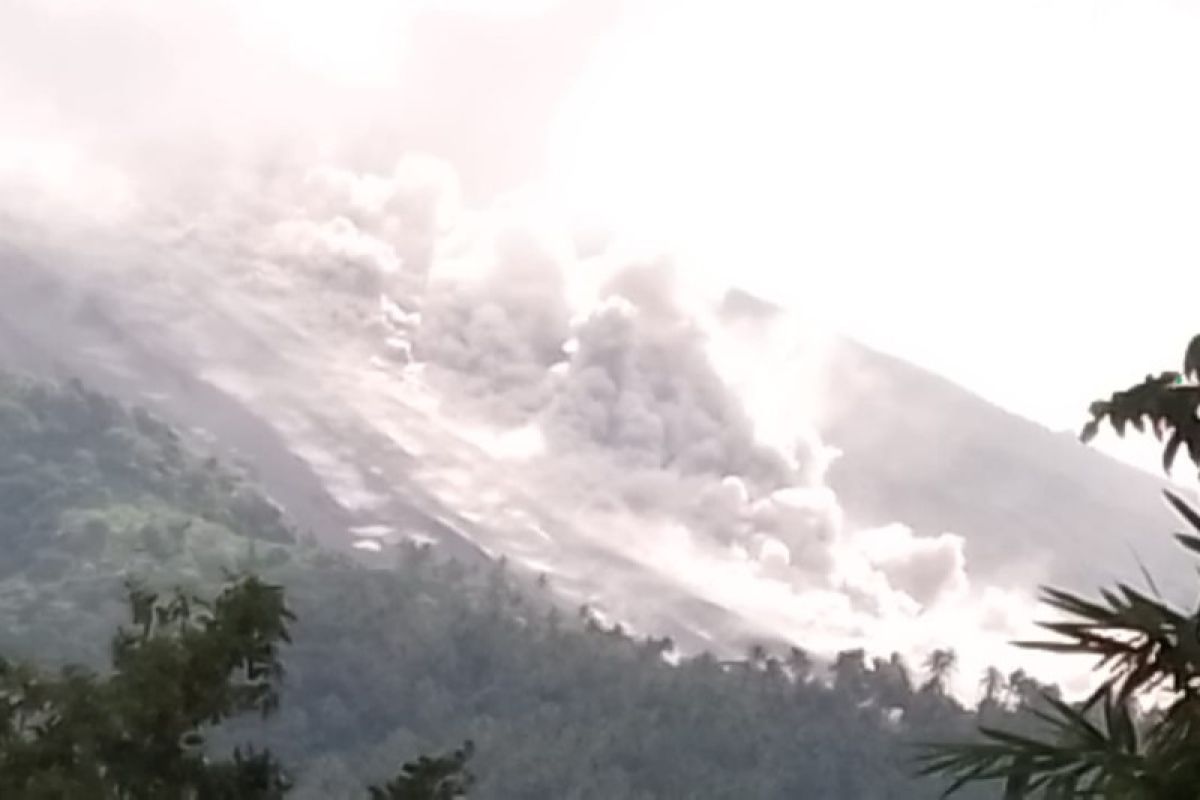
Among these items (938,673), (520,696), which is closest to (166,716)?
(938,673)

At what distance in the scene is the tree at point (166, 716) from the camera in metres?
14.9

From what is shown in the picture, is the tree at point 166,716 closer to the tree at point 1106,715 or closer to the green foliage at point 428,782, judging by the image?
the green foliage at point 428,782

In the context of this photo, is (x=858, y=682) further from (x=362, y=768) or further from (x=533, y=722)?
(x=362, y=768)

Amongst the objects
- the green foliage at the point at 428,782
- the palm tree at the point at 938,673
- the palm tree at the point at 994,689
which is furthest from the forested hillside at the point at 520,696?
the green foliage at the point at 428,782

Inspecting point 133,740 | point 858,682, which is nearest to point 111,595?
point 858,682

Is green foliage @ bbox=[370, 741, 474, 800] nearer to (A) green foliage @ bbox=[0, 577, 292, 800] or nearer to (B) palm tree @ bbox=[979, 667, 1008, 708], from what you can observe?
(A) green foliage @ bbox=[0, 577, 292, 800]

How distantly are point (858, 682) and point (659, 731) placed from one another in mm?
24564

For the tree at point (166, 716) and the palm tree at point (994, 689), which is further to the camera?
the palm tree at point (994, 689)

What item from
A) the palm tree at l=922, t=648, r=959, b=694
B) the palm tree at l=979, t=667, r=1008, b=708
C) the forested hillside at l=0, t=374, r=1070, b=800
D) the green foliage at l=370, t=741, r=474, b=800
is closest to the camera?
the green foliage at l=370, t=741, r=474, b=800

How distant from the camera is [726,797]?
476 ft

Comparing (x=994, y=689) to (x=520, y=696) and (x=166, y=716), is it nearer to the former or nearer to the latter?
(x=520, y=696)

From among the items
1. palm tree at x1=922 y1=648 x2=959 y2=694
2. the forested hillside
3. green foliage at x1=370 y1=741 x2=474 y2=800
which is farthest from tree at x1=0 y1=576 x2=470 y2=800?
palm tree at x1=922 y1=648 x2=959 y2=694

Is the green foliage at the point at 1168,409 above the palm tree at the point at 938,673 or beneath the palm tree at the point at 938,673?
beneath

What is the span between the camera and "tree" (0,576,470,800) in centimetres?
1491
